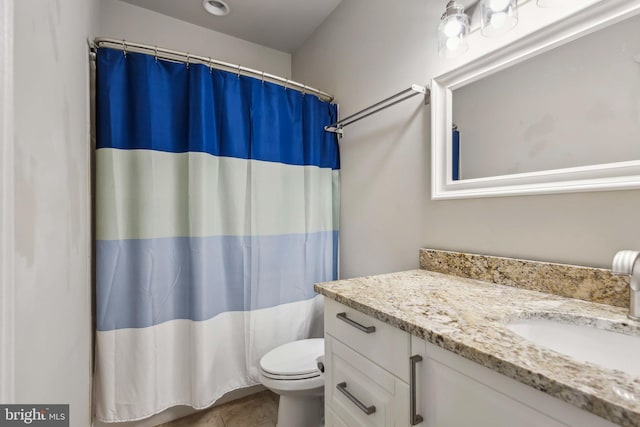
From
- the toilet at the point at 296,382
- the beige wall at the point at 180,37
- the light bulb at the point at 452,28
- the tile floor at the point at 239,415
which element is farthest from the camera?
the beige wall at the point at 180,37

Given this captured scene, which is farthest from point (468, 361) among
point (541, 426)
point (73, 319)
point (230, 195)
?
point (230, 195)

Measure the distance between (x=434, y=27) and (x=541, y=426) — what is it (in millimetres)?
1437

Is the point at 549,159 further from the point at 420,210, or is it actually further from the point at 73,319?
the point at 73,319

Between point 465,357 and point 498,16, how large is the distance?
43.3 inches

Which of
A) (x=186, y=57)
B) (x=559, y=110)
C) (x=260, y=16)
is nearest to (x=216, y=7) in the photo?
(x=260, y=16)

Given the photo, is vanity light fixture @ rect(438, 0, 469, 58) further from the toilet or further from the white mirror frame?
the toilet

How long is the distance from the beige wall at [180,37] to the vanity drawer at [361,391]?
2.17 meters

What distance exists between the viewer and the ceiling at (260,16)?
6.00 ft

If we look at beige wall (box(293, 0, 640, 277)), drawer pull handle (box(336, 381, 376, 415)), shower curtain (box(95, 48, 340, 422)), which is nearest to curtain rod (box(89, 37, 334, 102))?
shower curtain (box(95, 48, 340, 422))

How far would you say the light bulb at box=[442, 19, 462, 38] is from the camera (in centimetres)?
105

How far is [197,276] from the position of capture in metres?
1.43

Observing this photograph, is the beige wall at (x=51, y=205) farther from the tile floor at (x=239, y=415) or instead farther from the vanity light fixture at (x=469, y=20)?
the vanity light fixture at (x=469, y=20)

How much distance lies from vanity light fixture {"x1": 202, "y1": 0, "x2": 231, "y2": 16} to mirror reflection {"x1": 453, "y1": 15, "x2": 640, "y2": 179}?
1.63m

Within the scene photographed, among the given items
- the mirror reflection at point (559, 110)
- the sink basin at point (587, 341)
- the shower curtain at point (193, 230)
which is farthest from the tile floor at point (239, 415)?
the mirror reflection at point (559, 110)
